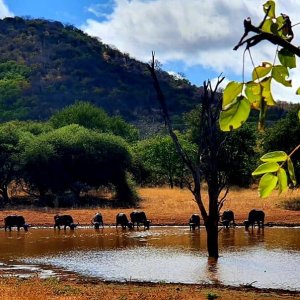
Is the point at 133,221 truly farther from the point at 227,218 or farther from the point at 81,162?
the point at 81,162

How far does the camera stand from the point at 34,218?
33.7m

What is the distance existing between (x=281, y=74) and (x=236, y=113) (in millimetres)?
161

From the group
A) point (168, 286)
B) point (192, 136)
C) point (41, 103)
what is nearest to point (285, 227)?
point (168, 286)

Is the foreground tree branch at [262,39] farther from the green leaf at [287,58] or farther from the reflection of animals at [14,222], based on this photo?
the reflection of animals at [14,222]

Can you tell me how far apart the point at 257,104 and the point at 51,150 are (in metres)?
41.0

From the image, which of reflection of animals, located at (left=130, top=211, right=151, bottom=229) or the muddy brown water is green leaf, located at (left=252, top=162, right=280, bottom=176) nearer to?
the muddy brown water

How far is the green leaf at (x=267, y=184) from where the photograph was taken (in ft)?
4.18

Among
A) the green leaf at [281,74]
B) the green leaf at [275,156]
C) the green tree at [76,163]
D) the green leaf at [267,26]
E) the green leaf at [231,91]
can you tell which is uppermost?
the green tree at [76,163]

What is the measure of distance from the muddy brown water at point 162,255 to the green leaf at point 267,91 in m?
12.6

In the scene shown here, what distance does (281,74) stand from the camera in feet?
4.25

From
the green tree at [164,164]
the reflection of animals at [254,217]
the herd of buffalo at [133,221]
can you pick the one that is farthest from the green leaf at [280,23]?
the green tree at [164,164]

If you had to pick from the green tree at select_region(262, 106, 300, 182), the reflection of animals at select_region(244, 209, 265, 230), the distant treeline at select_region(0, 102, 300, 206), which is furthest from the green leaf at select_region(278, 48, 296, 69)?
the distant treeline at select_region(0, 102, 300, 206)

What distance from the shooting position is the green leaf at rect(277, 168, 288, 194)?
4.12 feet

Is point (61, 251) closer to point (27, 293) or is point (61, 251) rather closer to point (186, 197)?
point (27, 293)
